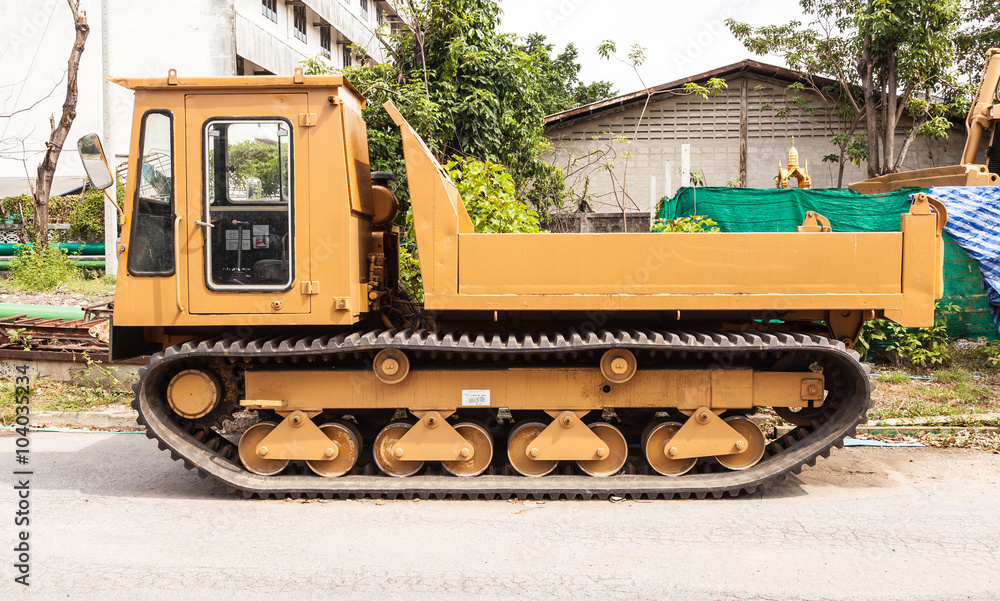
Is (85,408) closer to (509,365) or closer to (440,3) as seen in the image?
(509,365)

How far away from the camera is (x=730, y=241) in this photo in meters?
4.23

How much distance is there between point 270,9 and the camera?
1980 centimetres

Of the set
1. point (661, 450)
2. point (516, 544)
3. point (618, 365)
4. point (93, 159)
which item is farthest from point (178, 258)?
point (661, 450)

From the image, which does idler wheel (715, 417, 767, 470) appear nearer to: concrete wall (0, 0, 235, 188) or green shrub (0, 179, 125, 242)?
concrete wall (0, 0, 235, 188)

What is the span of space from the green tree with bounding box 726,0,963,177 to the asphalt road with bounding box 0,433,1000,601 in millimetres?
9159

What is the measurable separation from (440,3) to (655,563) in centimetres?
747

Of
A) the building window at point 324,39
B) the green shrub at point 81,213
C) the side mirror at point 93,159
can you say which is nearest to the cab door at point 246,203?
the side mirror at point 93,159

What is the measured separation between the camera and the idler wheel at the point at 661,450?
4695 millimetres

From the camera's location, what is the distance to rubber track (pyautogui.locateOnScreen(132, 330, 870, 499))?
14.0ft

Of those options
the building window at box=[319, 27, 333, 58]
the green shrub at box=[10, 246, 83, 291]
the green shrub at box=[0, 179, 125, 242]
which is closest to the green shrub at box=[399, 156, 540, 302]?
the green shrub at box=[10, 246, 83, 291]

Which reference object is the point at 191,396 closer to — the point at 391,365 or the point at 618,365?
the point at 391,365

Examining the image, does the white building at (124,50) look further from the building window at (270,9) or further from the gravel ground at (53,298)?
the gravel ground at (53,298)

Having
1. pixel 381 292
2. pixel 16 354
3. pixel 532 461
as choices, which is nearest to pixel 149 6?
pixel 16 354

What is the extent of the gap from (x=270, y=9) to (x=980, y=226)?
1841 cm
